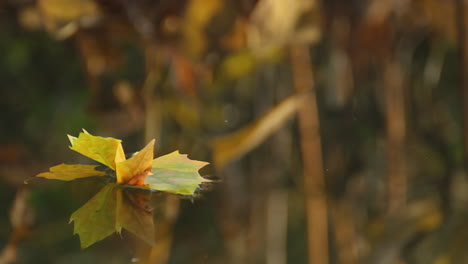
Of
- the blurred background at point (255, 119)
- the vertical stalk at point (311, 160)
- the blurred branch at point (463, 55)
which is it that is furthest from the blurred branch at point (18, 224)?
the blurred branch at point (463, 55)

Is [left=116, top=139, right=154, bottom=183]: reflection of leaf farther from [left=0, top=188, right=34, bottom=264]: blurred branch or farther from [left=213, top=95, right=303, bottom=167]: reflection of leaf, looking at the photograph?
[left=213, top=95, right=303, bottom=167]: reflection of leaf

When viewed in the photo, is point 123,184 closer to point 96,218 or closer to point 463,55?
point 96,218

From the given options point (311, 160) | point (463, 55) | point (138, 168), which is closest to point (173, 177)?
point (138, 168)

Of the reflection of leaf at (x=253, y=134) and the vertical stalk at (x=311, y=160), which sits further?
the reflection of leaf at (x=253, y=134)

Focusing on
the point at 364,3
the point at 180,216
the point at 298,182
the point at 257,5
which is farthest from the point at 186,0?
the point at 180,216

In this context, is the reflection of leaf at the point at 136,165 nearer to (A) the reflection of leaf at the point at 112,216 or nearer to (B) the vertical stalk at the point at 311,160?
(A) the reflection of leaf at the point at 112,216

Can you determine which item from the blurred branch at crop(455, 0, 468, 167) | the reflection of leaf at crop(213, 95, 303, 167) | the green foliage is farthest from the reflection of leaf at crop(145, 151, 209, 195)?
the blurred branch at crop(455, 0, 468, 167)
